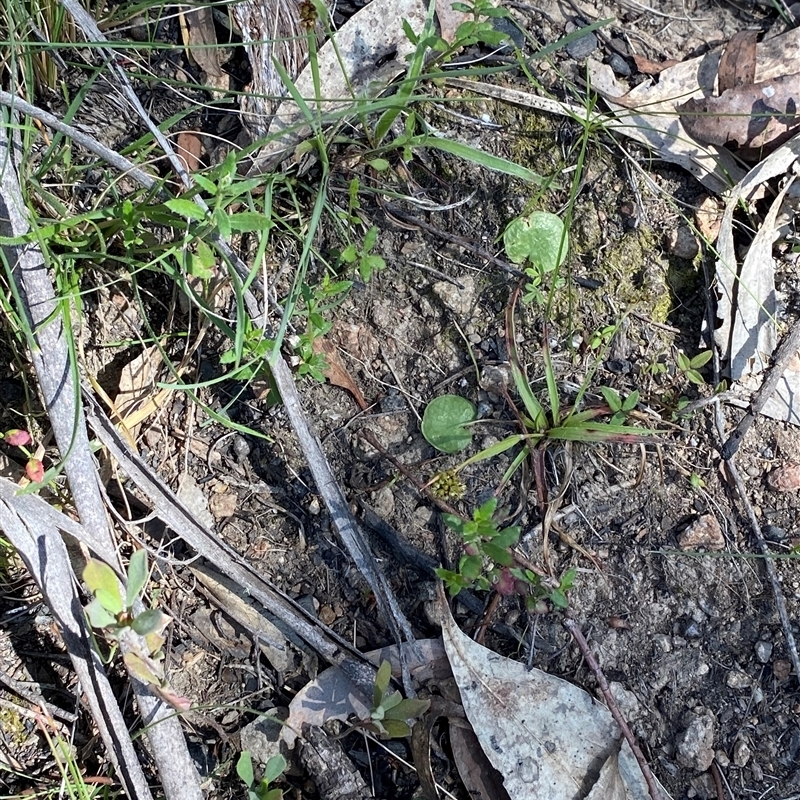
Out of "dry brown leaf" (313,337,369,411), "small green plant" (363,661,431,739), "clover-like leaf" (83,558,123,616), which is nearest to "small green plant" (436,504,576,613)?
"small green plant" (363,661,431,739)

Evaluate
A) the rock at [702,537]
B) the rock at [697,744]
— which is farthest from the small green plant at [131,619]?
the rock at [702,537]

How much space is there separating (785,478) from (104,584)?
69.9 inches

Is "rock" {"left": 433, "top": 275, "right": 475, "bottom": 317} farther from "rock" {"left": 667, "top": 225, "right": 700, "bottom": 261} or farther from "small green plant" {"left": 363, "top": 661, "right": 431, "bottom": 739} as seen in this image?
"small green plant" {"left": 363, "top": 661, "right": 431, "bottom": 739}

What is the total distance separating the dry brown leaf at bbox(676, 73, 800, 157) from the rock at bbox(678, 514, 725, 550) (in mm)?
1124

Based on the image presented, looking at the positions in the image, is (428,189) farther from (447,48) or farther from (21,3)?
(21,3)

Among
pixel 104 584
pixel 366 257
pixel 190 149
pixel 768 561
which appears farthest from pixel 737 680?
pixel 190 149

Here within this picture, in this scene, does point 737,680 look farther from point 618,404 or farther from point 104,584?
point 104,584

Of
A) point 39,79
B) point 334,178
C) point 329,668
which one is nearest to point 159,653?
point 329,668

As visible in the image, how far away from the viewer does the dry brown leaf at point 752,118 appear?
2.10 m

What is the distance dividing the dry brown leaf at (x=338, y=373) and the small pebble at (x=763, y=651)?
47.4 inches

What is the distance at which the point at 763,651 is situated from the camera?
182cm

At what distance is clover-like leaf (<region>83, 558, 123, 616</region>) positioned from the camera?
1487mm

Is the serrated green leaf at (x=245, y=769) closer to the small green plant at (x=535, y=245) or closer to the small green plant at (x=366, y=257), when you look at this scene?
the small green plant at (x=366, y=257)

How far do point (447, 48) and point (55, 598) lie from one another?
Result: 165 cm
